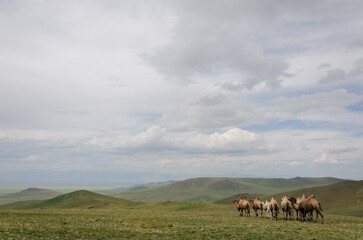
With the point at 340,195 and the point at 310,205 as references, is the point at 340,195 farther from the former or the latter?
the point at 310,205

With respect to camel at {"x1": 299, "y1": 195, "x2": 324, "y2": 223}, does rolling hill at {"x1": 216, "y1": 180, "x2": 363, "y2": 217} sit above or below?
below

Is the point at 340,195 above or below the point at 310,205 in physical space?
below

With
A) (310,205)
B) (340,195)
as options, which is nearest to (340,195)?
(340,195)

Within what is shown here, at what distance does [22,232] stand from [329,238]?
21418 mm

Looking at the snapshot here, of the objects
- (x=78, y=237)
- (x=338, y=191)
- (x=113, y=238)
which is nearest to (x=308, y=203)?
(x=113, y=238)

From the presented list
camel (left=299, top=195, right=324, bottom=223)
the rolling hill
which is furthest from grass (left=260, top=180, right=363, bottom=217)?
camel (left=299, top=195, right=324, bottom=223)

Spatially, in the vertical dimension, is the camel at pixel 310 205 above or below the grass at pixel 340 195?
above

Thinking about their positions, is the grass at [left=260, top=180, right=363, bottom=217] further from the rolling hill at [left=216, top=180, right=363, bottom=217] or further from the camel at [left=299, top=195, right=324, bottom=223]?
the camel at [left=299, top=195, right=324, bottom=223]

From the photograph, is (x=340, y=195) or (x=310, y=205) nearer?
(x=310, y=205)

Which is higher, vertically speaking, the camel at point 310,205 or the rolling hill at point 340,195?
the camel at point 310,205

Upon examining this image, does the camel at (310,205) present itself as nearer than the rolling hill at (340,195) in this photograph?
Yes

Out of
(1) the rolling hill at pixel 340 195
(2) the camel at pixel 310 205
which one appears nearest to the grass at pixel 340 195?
(1) the rolling hill at pixel 340 195

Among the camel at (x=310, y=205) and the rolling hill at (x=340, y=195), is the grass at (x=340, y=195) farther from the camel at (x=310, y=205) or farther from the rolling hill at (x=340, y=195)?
the camel at (x=310, y=205)

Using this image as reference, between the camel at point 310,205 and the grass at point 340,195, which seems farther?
the grass at point 340,195
